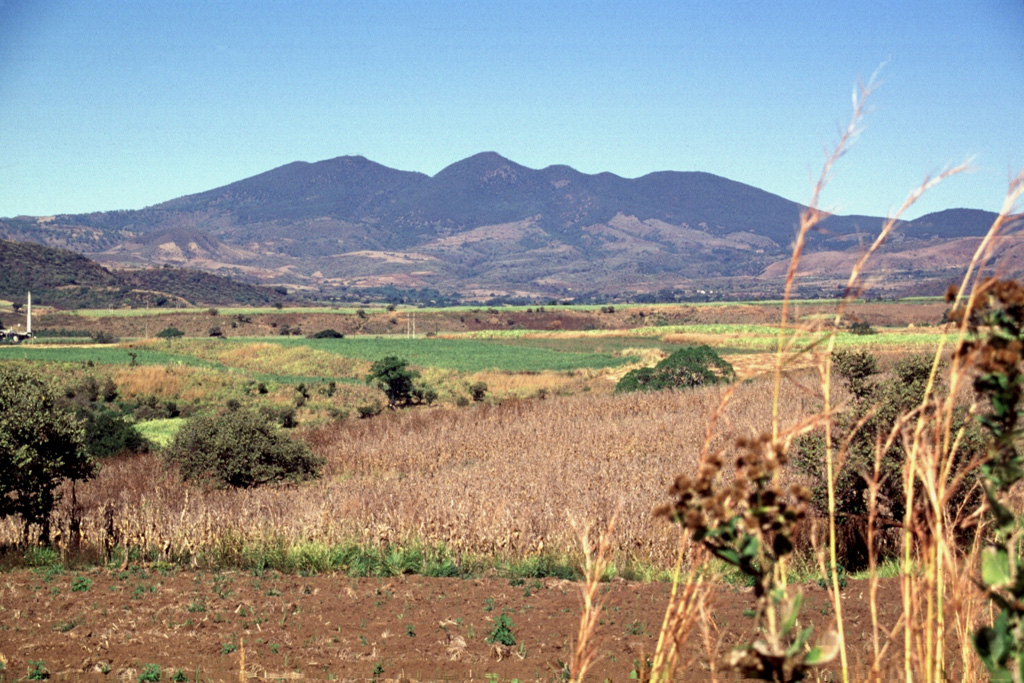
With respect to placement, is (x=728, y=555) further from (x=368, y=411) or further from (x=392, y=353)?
(x=392, y=353)

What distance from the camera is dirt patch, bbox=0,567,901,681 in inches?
253

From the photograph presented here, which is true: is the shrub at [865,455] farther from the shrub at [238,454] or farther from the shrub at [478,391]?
the shrub at [478,391]

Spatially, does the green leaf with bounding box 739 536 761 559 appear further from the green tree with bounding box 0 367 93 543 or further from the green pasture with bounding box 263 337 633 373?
the green pasture with bounding box 263 337 633 373

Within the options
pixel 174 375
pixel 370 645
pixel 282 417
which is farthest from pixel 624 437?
pixel 174 375

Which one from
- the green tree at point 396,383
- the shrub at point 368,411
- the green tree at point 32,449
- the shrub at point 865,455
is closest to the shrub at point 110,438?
the shrub at point 368,411

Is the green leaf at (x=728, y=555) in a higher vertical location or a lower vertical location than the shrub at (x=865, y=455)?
higher

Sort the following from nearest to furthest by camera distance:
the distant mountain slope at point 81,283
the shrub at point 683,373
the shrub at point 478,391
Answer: the shrub at point 683,373 → the shrub at point 478,391 → the distant mountain slope at point 81,283

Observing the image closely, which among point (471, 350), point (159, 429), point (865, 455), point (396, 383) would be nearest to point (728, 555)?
point (865, 455)

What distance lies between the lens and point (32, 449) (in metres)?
10.8

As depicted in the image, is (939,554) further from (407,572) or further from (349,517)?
(349,517)

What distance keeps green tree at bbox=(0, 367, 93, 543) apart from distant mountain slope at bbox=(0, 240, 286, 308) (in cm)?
10296

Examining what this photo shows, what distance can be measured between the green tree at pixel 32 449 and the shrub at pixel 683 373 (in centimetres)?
2042

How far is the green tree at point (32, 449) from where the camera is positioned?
10.7 metres

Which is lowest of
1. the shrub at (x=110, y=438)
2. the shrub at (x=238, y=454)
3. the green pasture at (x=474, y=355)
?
the green pasture at (x=474, y=355)
